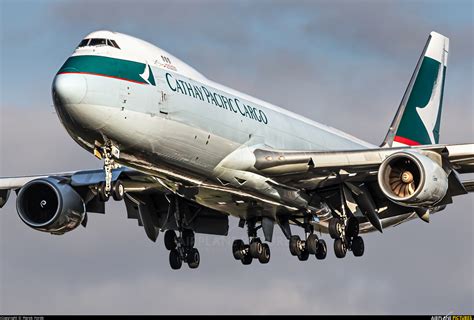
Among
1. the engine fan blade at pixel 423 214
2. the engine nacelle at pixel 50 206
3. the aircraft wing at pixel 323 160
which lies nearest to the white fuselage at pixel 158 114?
the aircraft wing at pixel 323 160

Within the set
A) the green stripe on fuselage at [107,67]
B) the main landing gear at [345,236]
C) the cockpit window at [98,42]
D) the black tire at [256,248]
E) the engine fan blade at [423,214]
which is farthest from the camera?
the black tire at [256,248]

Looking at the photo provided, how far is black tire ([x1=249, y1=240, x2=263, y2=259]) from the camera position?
47.4m

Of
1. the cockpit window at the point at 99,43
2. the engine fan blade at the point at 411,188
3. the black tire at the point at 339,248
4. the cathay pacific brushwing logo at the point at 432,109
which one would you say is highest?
the cathay pacific brushwing logo at the point at 432,109

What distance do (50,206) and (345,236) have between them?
11.4 meters

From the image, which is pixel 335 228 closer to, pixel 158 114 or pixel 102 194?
pixel 158 114

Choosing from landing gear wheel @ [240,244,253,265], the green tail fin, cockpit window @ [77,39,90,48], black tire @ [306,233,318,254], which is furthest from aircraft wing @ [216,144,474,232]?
the green tail fin

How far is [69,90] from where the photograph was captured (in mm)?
36594

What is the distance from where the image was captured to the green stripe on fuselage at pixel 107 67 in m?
37.3

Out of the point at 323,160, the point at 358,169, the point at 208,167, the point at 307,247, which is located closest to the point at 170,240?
the point at 307,247

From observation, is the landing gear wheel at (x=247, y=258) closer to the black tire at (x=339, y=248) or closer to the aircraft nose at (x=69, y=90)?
the black tire at (x=339, y=248)

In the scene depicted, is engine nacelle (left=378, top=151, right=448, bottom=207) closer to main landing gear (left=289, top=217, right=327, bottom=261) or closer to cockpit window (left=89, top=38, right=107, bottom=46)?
main landing gear (left=289, top=217, right=327, bottom=261)

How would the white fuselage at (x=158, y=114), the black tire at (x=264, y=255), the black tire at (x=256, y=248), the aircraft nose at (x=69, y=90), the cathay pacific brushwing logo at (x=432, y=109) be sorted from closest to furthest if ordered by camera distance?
the aircraft nose at (x=69, y=90)
the white fuselage at (x=158, y=114)
the black tire at (x=256, y=248)
the black tire at (x=264, y=255)
the cathay pacific brushwing logo at (x=432, y=109)

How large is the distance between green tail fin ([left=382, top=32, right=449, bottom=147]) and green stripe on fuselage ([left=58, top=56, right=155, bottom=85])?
56.3 feet

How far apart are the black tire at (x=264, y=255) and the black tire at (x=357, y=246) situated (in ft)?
11.4
